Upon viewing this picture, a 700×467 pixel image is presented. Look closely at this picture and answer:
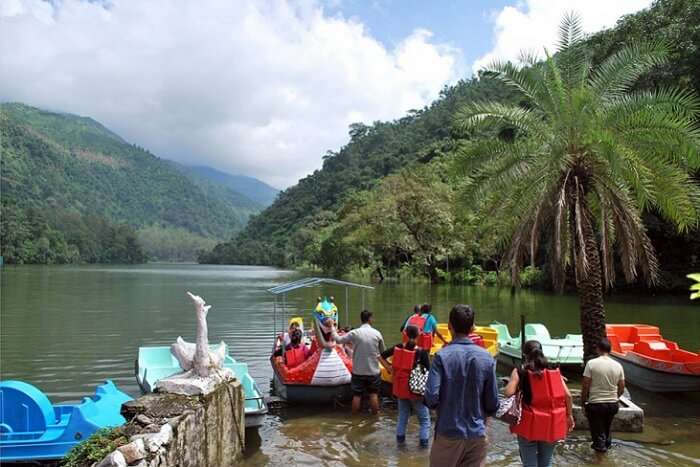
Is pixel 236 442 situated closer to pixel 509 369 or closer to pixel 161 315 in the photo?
pixel 509 369

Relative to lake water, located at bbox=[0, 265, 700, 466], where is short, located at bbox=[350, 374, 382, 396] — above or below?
above

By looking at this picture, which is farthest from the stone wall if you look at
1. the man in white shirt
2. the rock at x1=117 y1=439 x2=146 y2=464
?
the man in white shirt

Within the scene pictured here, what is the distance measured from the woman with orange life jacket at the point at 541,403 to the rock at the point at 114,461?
3.78 meters

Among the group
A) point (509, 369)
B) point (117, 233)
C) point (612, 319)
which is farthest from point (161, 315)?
point (117, 233)

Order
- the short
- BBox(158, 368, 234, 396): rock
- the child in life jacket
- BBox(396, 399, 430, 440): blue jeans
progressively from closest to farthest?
BBox(158, 368, 234, 396): rock
the child in life jacket
BBox(396, 399, 430, 440): blue jeans
the short

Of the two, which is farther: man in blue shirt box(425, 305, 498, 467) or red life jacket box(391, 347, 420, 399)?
red life jacket box(391, 347, 420, 399)

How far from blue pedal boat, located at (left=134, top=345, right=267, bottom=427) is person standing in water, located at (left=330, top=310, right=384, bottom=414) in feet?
5.48

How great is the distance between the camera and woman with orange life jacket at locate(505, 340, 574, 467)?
6055mm

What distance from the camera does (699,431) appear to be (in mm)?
9945

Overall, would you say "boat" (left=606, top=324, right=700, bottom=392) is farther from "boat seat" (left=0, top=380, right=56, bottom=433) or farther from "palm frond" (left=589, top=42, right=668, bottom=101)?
"boat seat" (left=0, top=380, right=56, bottom=433)

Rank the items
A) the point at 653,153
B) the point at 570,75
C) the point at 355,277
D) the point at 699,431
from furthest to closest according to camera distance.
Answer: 1. the point at 355,277
2. the point at 570,75
3. the point at 653,153
4. the point at 699,431

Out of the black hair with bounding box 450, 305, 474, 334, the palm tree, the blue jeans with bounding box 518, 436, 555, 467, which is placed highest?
the palm tree

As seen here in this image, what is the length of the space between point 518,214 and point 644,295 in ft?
99.9

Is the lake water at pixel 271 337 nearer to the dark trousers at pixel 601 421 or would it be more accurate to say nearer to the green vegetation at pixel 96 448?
the dark trousers at pixel 601 421
